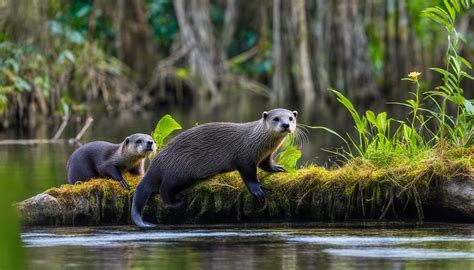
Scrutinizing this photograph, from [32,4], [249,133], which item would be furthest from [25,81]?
[249,133]

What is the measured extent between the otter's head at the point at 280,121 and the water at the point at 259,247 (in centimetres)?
74

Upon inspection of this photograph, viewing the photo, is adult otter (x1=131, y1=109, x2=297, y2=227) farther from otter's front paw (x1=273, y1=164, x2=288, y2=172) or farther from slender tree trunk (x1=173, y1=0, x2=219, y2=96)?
slender tree trunk (x1=173, y1=0, x2=219, y2=96)

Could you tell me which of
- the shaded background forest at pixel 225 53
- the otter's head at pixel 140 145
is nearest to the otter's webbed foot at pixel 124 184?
the otter's head at pixel 140 145

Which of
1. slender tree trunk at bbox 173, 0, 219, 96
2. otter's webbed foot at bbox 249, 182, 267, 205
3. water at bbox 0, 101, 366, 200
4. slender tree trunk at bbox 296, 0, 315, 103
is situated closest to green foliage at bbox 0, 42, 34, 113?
water at bbox 0, 101, 366, 200

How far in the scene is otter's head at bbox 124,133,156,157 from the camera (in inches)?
339

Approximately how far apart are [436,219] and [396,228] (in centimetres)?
49

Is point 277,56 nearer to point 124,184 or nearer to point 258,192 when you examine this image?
point 124,184

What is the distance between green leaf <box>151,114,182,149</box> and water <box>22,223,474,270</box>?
141 centimetres

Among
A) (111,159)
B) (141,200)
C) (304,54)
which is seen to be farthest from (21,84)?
(141,200)

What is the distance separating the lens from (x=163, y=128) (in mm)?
8797

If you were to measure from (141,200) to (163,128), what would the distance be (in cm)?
134

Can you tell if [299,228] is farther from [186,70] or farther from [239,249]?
[186,70]

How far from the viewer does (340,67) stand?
2694cm

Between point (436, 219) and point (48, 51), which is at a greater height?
point (48, 51)
